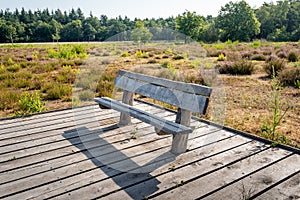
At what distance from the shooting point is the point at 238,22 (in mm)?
52094

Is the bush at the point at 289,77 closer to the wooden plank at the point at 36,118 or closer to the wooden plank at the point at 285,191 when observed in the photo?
the wooden plank at the point at 36,118

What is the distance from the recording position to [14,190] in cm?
221

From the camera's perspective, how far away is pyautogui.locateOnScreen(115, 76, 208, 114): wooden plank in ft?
8.57

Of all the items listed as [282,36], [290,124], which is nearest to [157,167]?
[290,124]

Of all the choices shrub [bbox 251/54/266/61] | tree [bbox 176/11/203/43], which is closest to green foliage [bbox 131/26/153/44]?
tree [bbox 176/11/203/43]

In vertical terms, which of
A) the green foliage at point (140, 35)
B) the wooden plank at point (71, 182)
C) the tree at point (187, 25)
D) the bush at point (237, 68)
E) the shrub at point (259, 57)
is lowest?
the wooden plank at point (71, 182)

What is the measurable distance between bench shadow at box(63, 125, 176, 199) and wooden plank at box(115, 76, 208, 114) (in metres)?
0.61

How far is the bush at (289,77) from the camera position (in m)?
7.66

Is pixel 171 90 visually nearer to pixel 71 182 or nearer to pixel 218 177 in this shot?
pixel 218 177

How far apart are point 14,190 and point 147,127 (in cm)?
196

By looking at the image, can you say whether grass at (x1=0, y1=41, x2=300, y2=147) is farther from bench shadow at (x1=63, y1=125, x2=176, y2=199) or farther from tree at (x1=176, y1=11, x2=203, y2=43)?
tree at (x1=176, y1=11, x2=203, y2=43)

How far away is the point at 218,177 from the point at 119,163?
101 cm

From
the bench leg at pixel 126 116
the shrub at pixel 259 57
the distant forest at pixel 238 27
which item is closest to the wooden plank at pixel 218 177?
the bench leg at pixel 126 116

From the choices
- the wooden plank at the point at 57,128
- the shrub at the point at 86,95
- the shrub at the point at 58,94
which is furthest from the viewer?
the shrub at the point at 58,94
